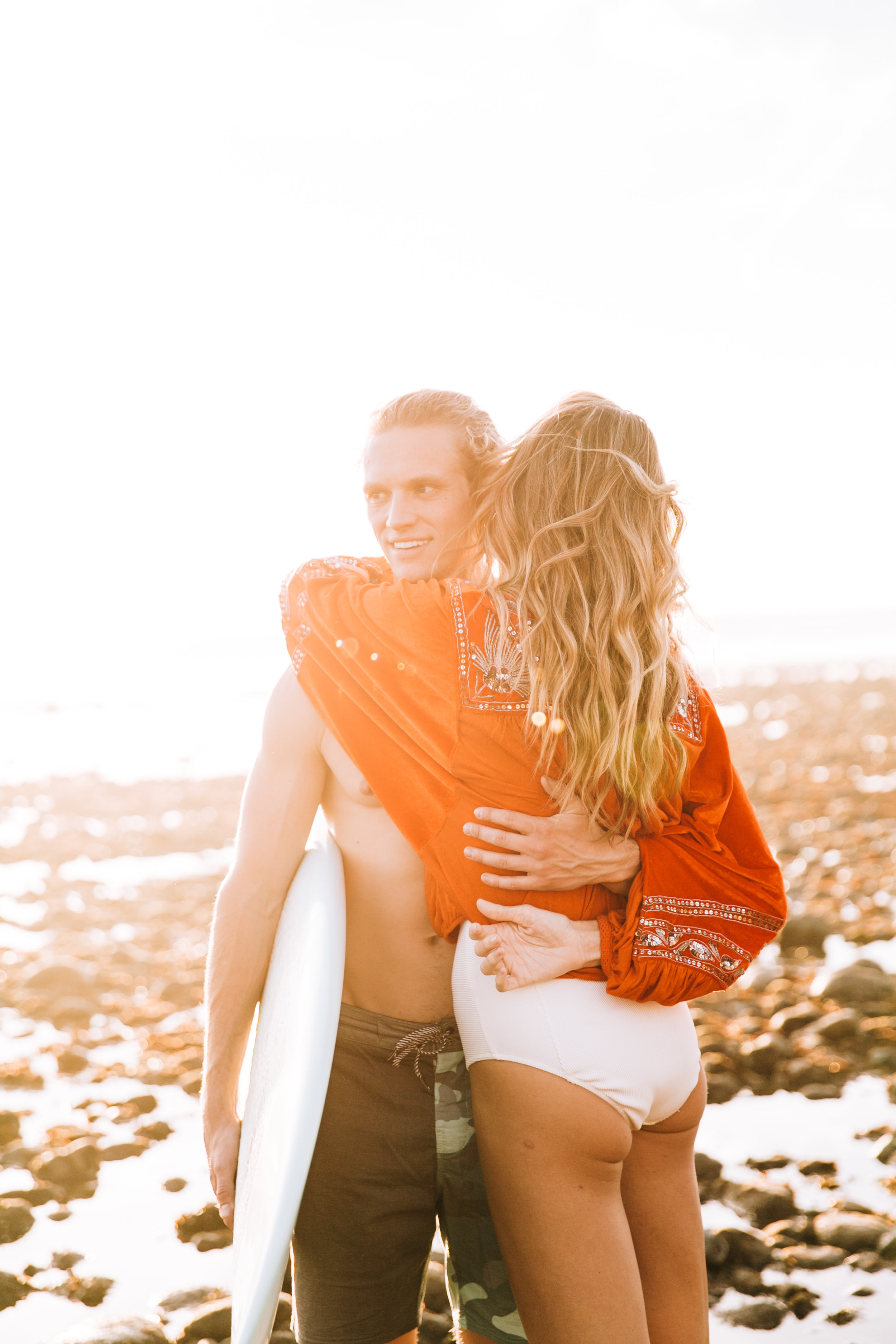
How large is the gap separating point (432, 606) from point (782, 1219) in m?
2.86

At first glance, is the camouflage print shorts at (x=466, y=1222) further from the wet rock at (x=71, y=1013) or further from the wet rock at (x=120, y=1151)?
the wet rock at (x=71, y=1013)

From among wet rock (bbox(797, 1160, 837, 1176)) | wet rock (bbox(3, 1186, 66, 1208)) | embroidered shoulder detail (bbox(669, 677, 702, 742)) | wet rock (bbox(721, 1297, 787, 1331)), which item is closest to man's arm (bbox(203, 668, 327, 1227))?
embroidered shoulder detail (bbox(669, 677, 702, 742))

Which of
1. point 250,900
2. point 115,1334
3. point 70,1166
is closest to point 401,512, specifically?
point 250,900

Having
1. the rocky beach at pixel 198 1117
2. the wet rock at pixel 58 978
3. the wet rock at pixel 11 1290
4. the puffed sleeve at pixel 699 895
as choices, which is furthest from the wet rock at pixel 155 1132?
the puffed sleeve at pixel 699 895

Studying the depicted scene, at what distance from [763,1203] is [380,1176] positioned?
2100 mm

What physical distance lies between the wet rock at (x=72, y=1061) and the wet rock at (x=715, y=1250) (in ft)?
10.3

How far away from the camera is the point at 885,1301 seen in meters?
2.94

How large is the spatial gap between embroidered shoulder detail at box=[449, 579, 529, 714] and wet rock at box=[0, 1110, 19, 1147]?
3520 millimetres

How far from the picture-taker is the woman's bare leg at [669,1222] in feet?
6.23

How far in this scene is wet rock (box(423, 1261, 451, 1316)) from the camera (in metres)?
3.03

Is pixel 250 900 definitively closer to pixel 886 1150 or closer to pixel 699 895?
pixel 699 895

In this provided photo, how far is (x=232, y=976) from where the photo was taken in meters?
1.98

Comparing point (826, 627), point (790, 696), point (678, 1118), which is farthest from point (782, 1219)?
point (826, 627)

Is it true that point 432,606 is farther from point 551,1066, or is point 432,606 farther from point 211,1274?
point 211,1274
